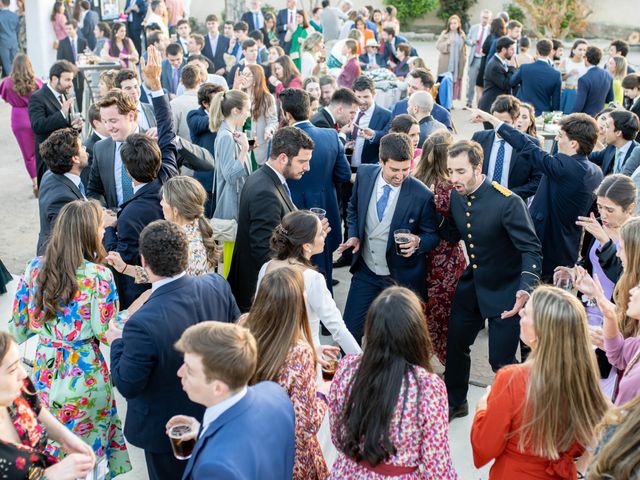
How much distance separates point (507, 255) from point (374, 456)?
2288 mm

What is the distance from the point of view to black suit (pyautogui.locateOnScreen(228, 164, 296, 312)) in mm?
5008

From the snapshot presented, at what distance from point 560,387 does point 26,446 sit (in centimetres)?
210

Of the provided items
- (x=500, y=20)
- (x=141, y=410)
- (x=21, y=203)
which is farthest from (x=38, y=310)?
(x=500, y=20)

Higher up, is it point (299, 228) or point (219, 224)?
point (299, 228)

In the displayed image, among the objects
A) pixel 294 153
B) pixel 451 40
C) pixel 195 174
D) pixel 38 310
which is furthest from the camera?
pixel 451 40

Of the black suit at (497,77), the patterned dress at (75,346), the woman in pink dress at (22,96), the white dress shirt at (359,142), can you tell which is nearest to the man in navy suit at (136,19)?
the woman in pink dress at (22,96)

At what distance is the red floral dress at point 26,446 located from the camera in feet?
8.73

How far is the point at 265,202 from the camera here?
5.00 meters

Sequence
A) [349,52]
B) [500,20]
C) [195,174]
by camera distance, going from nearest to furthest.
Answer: [195,174]
[349,52]
[500,20]

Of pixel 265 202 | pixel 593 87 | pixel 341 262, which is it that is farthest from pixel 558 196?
pixel 593 87

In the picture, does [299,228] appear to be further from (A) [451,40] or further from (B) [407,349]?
(A) [451,40]

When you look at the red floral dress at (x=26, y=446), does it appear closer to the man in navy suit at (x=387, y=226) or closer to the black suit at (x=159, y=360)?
the black suit at (x=159, y=360)

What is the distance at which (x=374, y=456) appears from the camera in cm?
278

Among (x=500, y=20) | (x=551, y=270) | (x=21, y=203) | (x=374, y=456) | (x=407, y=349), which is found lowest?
(x=21, y=203)
